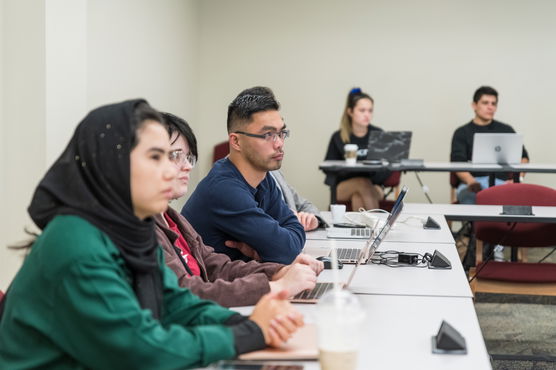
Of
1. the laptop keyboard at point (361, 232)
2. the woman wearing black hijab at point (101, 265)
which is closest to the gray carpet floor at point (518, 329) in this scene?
the laptop keyboard at point (361, 232)

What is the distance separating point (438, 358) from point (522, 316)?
320 centimetres

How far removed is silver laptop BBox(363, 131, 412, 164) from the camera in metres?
5.86

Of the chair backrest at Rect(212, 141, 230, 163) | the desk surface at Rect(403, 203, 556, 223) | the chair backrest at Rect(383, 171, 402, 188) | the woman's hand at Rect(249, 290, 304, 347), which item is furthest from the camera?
the chair backrest at Rect(212, 141, 230, 163)

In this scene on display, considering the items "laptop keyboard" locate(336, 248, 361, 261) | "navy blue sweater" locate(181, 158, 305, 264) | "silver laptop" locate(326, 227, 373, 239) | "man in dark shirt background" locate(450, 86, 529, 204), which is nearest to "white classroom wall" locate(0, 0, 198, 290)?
"navy blue sweater" locate(181, 158, 305, 264)

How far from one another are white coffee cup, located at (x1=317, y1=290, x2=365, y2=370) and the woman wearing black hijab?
0.24 metres

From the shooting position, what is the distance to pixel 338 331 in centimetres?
118

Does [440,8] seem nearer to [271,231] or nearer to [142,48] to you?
[142,48]

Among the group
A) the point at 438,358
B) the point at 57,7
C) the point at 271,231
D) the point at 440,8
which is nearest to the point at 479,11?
the point at 440,8

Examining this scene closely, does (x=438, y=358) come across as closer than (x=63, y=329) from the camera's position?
No

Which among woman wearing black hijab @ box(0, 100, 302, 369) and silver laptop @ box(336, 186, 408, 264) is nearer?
woman wearing black hijab @ box(0, 100, 302, 369)

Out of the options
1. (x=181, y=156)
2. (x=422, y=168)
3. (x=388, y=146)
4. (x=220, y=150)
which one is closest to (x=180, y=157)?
(x=181, y=156)

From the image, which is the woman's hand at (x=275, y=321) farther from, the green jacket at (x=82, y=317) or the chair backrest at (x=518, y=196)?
the chair backrest at (x=518, y=196)

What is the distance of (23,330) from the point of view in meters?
1.27

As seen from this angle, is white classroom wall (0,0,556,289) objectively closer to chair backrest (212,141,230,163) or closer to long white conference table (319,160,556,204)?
chair backrest (212,141,230,163)
